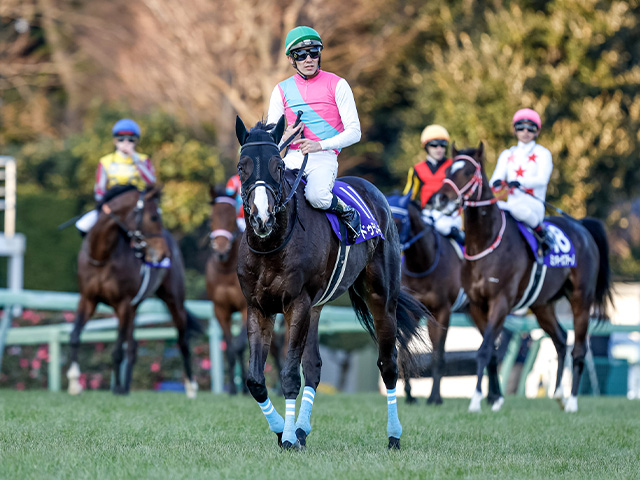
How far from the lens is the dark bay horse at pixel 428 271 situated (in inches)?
394

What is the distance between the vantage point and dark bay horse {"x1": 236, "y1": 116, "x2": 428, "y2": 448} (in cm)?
529

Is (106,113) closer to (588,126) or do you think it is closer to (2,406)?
(588,126)

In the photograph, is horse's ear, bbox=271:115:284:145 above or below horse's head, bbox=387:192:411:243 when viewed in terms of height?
above

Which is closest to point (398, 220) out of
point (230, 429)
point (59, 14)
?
point (230, 429)

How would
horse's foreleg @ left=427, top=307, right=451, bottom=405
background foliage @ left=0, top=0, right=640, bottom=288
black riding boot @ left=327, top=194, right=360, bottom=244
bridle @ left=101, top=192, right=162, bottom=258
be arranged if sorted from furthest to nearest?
background foliage @ left=0, top=0, right=640, bottom=288
bridle @ left=101, top=192, right=162, bottom=258
horse's foreleg @ left=427, top=307, right=451, bottom=405
black riding boot @ left=327, top=194, right=360, bottom=244

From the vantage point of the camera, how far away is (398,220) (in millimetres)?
9773

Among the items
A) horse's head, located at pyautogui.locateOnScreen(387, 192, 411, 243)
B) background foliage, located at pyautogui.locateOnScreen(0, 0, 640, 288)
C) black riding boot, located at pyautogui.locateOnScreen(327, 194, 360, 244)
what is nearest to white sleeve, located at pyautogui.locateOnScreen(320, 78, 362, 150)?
black riding boot, located at pyautogui.locateOnScreen(327, 194, 360, 244)

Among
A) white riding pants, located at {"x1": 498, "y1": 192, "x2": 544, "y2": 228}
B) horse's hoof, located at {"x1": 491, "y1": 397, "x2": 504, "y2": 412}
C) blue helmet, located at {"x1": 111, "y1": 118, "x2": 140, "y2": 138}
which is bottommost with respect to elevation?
horse's hoof, located at {"x1": 491, "y1": 397, "x2": 504, "y2": 412}

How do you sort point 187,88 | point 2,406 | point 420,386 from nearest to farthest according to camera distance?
1. point 2,406
2. point 420,386
3. point 187,88

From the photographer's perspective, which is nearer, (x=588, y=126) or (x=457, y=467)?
(x=457, y=467)

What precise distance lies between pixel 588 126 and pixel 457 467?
14631mm

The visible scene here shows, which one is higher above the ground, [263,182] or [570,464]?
[263,182]

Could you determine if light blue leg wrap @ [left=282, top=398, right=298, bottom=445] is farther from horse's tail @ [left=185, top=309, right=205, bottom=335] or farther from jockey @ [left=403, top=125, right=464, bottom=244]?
horse's tail @ [left=185, top=309, right=205, bottom=335]

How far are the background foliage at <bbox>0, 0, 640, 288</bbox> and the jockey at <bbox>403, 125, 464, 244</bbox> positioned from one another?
7.88 meters
